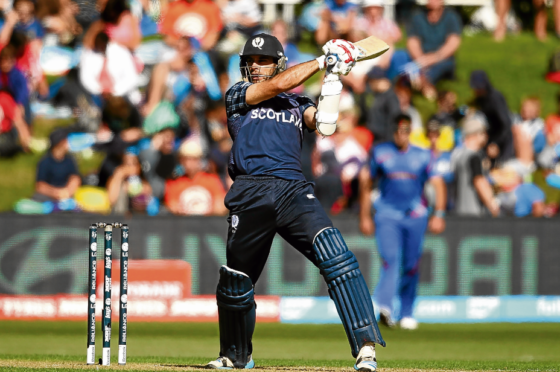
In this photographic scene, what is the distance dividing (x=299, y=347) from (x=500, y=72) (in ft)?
30.3

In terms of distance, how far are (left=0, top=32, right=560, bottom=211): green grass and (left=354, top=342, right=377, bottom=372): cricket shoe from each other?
916 cm

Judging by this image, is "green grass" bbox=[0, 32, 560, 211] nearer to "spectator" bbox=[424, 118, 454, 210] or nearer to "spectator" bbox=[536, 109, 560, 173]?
"spectator" bbox=[536, 109, 560, 173]

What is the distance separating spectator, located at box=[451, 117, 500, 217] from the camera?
484 inches

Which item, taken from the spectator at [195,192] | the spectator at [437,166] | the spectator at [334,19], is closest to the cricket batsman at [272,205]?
the spectator at [195,192]

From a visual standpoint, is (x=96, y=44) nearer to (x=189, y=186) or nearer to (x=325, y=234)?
(x=189, y=186)

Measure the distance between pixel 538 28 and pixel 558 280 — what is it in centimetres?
667

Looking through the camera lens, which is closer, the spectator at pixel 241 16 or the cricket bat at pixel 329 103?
the cricket bat at pixel 329 103

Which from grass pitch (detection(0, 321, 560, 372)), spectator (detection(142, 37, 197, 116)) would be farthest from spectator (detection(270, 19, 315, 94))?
grass pitch (detection(0, 321, 560, 372))

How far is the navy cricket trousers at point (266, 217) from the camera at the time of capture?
597 centimetres

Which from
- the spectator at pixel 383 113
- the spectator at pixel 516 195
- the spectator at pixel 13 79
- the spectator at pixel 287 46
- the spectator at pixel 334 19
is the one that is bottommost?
the spectator at pixel 516 195

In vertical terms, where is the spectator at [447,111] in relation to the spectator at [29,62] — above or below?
below

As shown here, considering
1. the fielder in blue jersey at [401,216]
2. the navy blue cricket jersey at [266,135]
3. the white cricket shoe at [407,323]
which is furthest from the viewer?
the white cricket shoe at [407,323]

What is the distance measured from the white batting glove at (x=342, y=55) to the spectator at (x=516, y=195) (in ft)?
24.0

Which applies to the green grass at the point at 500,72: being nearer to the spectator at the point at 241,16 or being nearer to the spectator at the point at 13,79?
the spectator at the point at 13,79
